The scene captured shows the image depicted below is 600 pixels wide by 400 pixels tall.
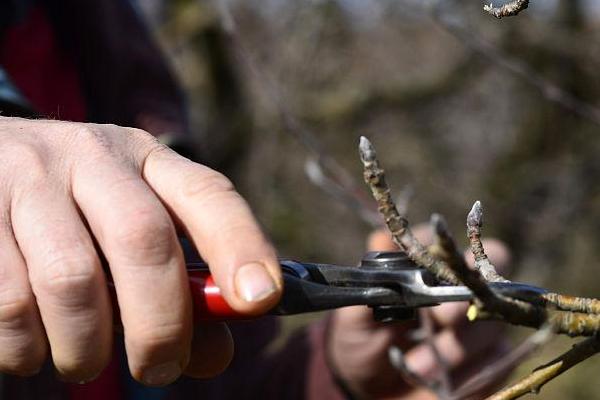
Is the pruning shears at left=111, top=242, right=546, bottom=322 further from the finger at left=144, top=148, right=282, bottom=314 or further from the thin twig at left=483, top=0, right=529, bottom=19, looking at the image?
the thin twig at left=483, top=0, right=529, bottom=19

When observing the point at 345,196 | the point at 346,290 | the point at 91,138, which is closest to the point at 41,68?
the point at 345,196

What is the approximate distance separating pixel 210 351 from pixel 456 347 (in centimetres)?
94

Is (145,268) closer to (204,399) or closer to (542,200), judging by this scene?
(204,399)

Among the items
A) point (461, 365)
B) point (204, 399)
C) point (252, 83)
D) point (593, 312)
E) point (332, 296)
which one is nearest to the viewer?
point (593, 312)

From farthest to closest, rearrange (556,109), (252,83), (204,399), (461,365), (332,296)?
1. (252,83)
2. (556,109)
3. (204,399)
4. (461,365)
5. (332,296)

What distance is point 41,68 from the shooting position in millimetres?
2096

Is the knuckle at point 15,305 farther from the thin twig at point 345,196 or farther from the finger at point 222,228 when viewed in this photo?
the thin twig at point 345,196

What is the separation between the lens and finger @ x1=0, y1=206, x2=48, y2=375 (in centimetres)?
78

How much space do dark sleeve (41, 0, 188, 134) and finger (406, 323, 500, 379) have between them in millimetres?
861

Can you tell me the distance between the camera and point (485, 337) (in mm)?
1796

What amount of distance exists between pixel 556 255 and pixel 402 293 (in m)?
4.47

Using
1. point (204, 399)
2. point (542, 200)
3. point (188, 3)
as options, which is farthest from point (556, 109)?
point (204, 399)

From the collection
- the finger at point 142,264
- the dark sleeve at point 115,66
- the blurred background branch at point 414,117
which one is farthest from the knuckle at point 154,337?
the blurred background branch at point 414,117

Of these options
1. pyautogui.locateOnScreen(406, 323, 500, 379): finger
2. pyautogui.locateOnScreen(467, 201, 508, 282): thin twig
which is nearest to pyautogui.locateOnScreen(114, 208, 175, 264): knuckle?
pyautogui.locateOnScreen(467, 201, 508, 282): thin twig
